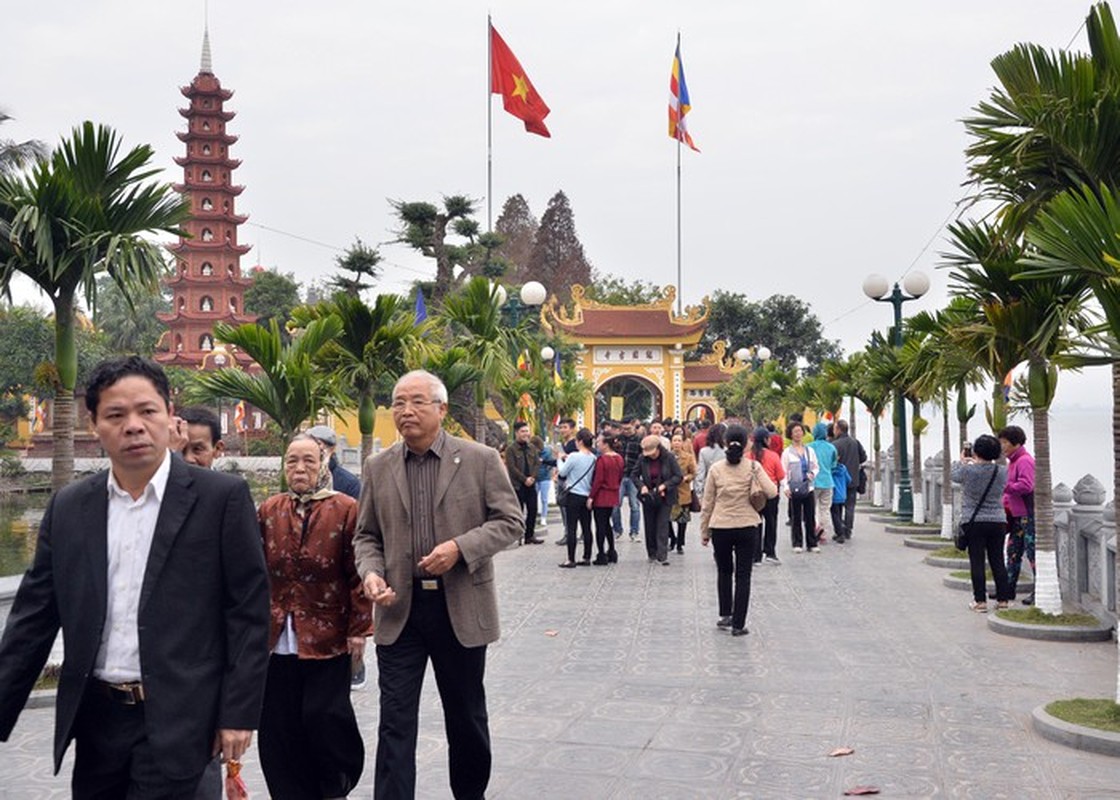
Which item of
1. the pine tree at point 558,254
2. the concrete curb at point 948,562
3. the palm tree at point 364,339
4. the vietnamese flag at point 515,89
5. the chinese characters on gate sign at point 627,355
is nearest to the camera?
the palm tree at point 364,339

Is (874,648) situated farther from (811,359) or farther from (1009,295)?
(811,359)

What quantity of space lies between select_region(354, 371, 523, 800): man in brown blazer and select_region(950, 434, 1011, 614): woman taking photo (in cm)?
628

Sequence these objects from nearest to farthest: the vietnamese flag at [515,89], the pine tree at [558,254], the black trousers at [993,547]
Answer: the black trousers at [993,547]
the vietnamese flag at [515,89]
the pine tree at [558,254]

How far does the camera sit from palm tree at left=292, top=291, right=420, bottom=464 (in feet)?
38.7

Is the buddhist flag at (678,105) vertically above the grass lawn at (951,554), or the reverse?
the buddhist flag at (678,105)

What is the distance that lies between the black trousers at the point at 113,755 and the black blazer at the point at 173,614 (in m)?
0.06

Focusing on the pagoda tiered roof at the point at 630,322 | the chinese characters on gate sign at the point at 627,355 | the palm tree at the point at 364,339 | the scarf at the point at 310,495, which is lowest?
the scarf at the point at 310,495

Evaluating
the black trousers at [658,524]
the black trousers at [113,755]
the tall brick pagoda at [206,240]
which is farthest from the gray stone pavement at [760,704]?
the tall brick pagoda at [206,240]

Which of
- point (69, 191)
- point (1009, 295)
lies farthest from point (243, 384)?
point (1009, 295)

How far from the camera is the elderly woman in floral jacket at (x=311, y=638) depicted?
→ 4523 mm

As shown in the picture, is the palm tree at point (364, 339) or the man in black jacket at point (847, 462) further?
the man in black jacket at point (847, 462)

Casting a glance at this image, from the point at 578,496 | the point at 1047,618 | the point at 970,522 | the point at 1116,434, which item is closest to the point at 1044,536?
the point at 1047,618

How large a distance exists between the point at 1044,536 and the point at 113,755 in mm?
8018

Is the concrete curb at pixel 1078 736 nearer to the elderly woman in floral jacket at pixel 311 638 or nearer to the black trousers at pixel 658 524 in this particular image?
the elderly woman in floral jacket at pixel 311 638
